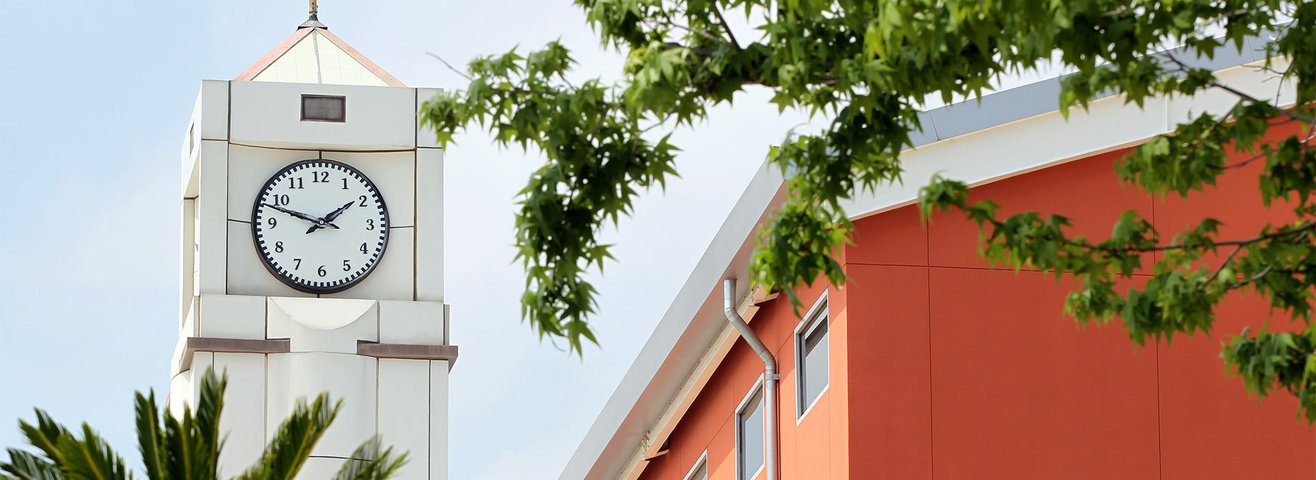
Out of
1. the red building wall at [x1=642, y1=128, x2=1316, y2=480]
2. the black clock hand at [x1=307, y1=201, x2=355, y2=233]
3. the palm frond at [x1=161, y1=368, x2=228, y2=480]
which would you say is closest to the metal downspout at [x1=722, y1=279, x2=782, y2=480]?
the red building wall at [x1=642, y1=128, x2=1316, y2=480]

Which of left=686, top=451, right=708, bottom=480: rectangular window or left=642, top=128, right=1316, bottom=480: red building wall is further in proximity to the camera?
left=686, top=451, right=708, bottom=480: rectangular window

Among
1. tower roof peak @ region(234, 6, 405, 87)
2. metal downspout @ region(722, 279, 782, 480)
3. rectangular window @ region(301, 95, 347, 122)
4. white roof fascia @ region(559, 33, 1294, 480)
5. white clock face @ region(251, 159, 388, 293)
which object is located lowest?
metal downspout @ region(722, 279, 782, 480)

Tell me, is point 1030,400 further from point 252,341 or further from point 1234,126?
point 252,341

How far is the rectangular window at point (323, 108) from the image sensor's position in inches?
1427

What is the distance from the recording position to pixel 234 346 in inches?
1403

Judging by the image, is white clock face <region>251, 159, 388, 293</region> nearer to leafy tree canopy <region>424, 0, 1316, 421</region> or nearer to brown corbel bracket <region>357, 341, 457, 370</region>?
brown corbel bracket <region>357, 341, 457, 370</region>

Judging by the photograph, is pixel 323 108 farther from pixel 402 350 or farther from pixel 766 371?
pixel 766 371

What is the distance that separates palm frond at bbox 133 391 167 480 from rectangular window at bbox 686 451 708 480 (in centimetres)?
941

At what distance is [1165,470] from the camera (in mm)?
17062

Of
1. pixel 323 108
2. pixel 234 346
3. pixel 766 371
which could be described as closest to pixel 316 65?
pixel 323 108

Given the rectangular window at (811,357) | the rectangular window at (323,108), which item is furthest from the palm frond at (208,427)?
the rectangular window at (323,108)

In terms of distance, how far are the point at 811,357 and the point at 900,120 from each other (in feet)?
27.0

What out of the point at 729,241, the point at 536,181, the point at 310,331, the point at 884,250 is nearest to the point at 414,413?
the point at 310,331

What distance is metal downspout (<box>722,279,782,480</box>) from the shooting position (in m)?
19.0
